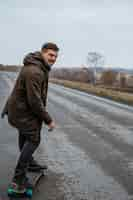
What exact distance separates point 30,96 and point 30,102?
0.27 feet

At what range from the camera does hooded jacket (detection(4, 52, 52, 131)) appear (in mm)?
3707

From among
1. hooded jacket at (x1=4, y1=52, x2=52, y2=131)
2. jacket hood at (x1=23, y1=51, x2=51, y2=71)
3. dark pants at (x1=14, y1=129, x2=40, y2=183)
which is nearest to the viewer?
hooded jacket at (x1=4, y1=52, x2=52, y2=131)

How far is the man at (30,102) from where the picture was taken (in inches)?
147

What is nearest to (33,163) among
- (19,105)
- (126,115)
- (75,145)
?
(19,105)

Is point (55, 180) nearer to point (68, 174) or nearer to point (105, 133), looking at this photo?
point (68, 174)

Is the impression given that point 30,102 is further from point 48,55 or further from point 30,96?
point 48,55

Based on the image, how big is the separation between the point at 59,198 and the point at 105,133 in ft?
13.2

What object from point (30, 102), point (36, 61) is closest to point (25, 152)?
point (30, 102)

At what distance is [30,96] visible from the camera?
3719mm

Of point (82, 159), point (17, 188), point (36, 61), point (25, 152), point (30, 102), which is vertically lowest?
point (82, 159)

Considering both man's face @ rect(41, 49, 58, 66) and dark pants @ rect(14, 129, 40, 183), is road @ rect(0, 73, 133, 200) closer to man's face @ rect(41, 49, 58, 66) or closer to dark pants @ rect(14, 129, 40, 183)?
dark pants @ rect(14, 129, 40, 183)

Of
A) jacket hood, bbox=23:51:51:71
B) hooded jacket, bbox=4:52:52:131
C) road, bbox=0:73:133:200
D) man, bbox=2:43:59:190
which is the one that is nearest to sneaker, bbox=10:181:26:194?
man, bbox=2:43:59:190

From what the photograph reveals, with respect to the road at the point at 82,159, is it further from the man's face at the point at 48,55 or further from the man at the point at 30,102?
the man's face at the point at 48,55

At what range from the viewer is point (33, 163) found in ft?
15.5
